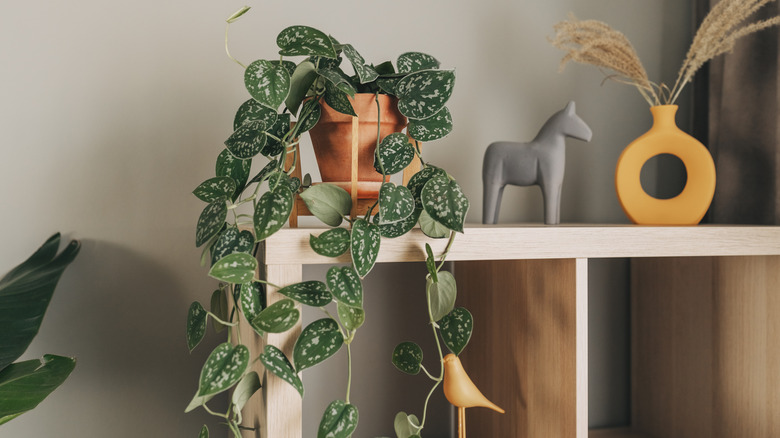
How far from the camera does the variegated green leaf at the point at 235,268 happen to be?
0.65 meters

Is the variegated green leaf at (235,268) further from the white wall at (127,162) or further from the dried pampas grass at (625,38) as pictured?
the dried pampas grass at (625,38)

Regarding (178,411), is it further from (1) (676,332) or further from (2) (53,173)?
(1) (676,332)

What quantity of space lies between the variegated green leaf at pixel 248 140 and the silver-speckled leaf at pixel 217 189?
53 mm

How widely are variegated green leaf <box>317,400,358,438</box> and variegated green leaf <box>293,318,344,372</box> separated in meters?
0.06

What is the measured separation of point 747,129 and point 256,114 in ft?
3.72

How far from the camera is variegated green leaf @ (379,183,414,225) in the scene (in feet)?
2.24

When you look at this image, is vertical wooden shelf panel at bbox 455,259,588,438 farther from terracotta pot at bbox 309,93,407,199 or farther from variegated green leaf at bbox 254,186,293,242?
variegated green leaf at bbox 254,186,293,242

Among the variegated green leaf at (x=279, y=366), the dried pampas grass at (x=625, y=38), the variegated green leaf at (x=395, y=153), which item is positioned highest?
the dried pampas grass at (x=625, y=38)

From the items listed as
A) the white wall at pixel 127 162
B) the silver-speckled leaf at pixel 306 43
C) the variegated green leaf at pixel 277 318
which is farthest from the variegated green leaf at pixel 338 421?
the white wall at pixel 127 162

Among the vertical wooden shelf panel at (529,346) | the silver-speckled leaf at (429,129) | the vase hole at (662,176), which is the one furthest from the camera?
the vase hole at (662,176)

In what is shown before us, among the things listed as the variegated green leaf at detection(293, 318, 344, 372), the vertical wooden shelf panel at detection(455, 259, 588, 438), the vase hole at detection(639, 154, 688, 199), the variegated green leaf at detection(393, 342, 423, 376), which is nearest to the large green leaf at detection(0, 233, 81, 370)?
the variegated green leaf at detection(293, 318, 344, 372)

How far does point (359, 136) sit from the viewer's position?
2.69ft

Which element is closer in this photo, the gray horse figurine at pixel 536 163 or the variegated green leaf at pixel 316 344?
the variegated green leaf at pixel 316 344

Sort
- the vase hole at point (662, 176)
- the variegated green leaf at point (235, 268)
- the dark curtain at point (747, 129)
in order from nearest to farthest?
the variegated green leaf at point (235, 268) < the dark curtain at point (747, 129) < the vase hole at point (662, 176)
